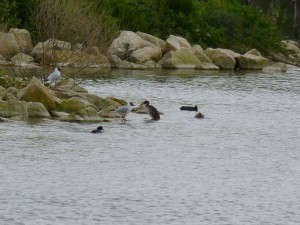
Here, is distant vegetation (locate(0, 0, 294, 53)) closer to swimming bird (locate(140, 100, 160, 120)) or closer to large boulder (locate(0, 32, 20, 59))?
large boulder (locate(0, 32, 20, 59))

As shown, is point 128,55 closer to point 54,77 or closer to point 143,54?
point 143,54

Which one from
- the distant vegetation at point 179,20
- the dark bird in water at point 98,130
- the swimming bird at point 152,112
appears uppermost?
the distant vegetation at point 179,20

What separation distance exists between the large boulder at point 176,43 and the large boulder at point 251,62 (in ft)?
7.82

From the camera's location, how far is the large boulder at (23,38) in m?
42.2

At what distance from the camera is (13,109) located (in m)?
24.4

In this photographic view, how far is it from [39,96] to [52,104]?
0.42 m

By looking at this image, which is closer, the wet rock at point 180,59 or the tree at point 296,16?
the wet rock at point 180,59

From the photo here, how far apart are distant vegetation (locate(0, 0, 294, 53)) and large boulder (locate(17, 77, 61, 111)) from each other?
53.1 ft

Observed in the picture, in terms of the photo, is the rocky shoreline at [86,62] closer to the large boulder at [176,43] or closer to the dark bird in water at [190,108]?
the large boulder at [176,43]

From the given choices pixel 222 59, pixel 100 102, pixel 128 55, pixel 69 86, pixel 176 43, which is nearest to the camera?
pixel 100 102

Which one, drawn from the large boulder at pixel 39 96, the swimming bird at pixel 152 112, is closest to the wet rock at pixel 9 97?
the large boulder at pixel 39 96

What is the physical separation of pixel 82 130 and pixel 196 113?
4.90 metres

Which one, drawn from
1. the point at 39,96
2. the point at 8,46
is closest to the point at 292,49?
the point at 8,46

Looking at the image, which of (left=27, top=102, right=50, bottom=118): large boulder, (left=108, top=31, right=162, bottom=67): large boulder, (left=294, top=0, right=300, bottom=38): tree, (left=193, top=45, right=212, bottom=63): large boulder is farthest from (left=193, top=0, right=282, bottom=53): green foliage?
(left=27, top=102, right=50, bottom=118): large boulder
